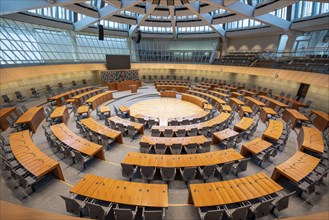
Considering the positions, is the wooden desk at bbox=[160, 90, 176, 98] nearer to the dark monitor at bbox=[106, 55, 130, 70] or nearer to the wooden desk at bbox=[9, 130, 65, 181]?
the dark monitor at bbox=[106, 55, 130, 70]

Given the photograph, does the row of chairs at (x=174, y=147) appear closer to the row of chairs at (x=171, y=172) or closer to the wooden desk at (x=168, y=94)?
the row of chairs at (x=171, y=172)

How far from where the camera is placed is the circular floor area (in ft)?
44.5

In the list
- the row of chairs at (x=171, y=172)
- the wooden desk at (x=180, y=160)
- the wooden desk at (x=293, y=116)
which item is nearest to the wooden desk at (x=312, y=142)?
the wooden desk at (x=293, y=116)

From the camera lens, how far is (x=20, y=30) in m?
15.6

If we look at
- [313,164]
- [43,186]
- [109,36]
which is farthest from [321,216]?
[109,36]

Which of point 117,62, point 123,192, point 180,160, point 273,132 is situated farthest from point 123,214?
point 117,62

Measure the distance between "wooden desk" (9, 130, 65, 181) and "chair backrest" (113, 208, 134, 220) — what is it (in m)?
3.19

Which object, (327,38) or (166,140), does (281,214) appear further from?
(327,38)

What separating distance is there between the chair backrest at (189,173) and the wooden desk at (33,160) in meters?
4.65

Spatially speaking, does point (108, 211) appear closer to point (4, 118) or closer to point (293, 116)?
point (4, 118)

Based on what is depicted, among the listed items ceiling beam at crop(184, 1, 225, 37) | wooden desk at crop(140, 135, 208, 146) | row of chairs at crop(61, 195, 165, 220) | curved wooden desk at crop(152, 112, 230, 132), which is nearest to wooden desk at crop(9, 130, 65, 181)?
row of chairs at crop(61, 195, 165, 220)

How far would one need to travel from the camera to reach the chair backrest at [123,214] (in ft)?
12.1

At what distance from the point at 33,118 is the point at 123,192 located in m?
8.67

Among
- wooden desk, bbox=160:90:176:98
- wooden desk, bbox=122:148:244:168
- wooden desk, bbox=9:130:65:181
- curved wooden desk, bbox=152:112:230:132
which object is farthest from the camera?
wooden desk, bbox=160:90:176:98
